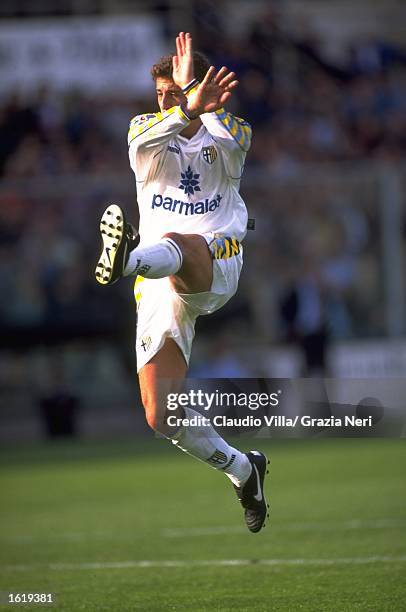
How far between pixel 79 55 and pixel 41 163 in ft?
6.27

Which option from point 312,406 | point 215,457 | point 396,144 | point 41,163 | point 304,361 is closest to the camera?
point 312,406

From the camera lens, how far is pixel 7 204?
17156 millimetres

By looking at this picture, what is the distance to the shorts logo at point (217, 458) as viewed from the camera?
721cm

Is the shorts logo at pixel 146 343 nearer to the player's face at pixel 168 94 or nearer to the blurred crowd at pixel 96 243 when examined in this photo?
the player's face at pixel 168 94

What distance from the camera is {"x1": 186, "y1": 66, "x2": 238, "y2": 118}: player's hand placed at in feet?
22.0

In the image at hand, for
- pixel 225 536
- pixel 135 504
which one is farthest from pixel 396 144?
pixel 225 536

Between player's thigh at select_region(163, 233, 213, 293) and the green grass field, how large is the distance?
1.83 metres

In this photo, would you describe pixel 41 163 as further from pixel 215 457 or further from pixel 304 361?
pixel 215 457

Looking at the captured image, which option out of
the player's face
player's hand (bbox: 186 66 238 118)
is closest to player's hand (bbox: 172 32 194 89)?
player's hand (bbox: 186 66 238 118)

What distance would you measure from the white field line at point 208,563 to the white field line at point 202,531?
123 cm

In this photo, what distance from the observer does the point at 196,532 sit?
10.3 metres

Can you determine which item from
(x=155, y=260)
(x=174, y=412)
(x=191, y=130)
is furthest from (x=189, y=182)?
(x=174, y=412)

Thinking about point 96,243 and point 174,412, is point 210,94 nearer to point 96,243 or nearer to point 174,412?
point 174,412

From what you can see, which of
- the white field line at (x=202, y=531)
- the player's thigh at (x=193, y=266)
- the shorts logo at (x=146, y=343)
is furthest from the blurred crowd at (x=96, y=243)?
the player's thigh at (x=193, y=266)
